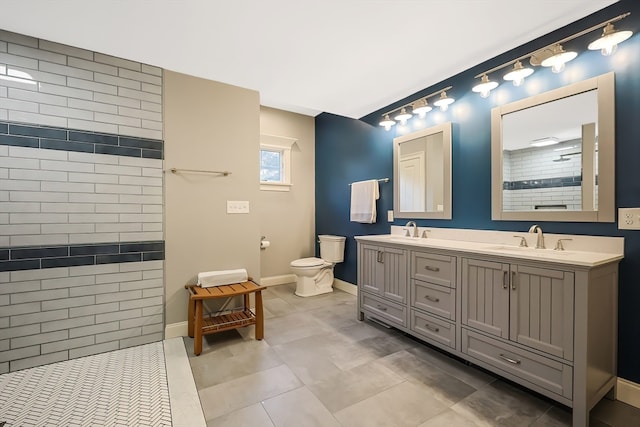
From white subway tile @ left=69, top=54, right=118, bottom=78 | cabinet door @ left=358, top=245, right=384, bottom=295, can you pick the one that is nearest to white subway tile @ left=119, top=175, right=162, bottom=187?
white subway tile @ left=69, top=54, right=118, bottom=78

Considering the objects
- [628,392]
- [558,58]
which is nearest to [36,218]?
[558,58]

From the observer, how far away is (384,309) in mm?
2660

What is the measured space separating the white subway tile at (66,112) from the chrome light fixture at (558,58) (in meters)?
3.34

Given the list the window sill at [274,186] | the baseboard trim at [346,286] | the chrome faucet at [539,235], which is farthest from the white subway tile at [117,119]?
the chrome faucet at [539,235]

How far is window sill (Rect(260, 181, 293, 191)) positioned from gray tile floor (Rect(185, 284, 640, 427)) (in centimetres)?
216

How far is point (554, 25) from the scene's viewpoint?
1.90 m

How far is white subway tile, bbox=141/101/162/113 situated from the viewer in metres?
2.45

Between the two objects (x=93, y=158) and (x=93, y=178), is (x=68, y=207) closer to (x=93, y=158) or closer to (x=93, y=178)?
(x=93, y=178)

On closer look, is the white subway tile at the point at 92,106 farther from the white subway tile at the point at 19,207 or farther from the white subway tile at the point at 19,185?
the white subway tile at the point at 19,207

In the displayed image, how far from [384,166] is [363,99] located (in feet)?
2.66

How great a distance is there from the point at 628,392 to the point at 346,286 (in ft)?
9.08

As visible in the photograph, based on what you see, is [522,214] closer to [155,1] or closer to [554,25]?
[554,25]

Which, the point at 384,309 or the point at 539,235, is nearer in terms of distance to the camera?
the point at 539,235

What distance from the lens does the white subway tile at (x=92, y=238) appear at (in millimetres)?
2207
